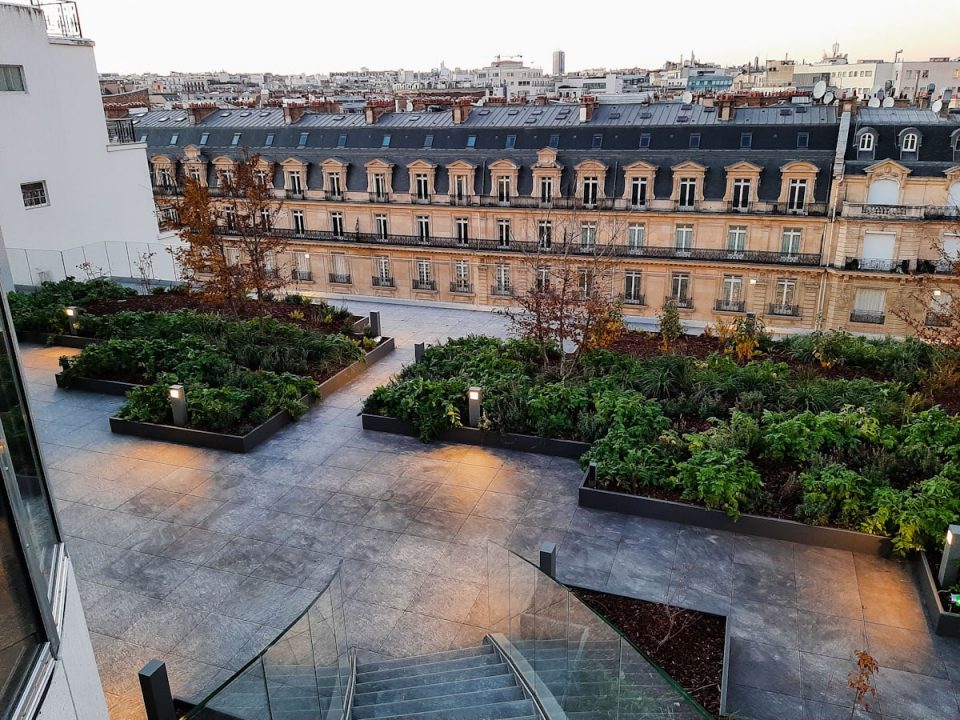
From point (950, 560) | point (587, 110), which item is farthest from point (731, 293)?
point (950, 560)

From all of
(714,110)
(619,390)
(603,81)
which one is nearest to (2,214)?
(619,390)

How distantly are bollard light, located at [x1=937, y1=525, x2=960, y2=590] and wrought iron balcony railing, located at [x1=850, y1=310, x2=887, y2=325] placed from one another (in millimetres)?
28978

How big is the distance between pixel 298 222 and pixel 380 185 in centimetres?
583

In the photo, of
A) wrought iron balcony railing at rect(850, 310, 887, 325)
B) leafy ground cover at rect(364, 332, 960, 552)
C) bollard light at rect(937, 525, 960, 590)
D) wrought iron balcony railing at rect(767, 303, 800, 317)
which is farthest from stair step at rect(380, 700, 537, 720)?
wrought iron balcony railing at rect(850, 310, 887, 325)

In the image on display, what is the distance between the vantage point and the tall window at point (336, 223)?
40.1 metres

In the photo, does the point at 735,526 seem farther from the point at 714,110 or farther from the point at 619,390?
the point at 714,110

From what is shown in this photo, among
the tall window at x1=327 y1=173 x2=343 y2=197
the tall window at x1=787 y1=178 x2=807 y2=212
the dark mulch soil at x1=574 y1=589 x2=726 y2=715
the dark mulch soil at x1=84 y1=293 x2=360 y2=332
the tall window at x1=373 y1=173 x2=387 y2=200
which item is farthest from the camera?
the tall window at x1=327 y1=173 x2=343 y2=197

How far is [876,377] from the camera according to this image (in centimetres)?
1530

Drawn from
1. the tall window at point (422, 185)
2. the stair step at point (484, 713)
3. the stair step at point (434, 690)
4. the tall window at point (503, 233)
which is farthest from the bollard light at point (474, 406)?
the tall window at point (422, 185)

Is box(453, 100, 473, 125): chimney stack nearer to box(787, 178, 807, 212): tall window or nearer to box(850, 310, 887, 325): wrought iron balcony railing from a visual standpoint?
box(787, 178, 807, 212): tall window

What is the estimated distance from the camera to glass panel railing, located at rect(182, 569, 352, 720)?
17.9 feet

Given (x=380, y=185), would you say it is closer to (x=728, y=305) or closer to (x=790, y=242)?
(x=728, y=305)

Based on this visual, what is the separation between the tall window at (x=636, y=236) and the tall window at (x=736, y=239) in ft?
12.9

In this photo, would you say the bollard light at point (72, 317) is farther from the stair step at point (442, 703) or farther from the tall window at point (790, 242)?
the tall window at point (790, 242)
